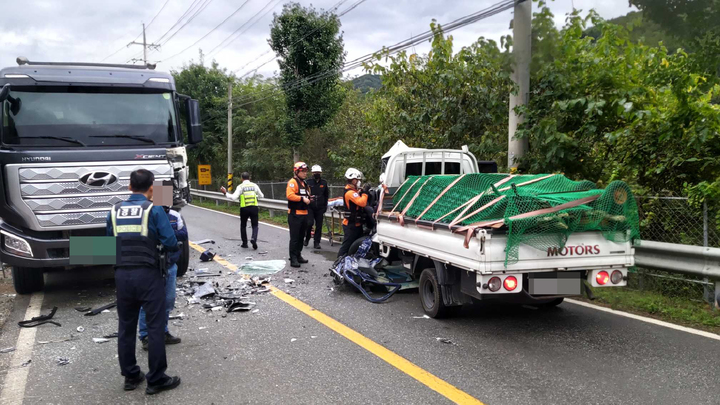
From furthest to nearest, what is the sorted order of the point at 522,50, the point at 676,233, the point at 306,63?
the point at 306,63
the point at 522,50
the point at 676,233

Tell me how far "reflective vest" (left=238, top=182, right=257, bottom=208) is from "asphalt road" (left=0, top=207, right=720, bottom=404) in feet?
16.3

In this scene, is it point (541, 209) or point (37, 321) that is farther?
point (37, 321)

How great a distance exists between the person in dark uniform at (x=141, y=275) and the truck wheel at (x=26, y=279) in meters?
4.15

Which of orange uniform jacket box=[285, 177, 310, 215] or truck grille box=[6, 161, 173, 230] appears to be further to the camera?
orange uniform jacket box=[285, 177, 310, 215]

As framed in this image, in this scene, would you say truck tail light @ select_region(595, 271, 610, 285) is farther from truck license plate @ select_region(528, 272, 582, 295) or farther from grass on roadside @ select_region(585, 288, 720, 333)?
grass on roadside @ select_region(585, 288, 720, 333)

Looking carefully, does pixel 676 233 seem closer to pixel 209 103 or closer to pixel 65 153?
pixel 65 153

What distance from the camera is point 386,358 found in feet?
15.2

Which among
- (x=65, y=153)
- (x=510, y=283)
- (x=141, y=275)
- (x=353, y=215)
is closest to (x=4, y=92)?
(x=65, y=153)

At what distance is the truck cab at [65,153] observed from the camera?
661 cm

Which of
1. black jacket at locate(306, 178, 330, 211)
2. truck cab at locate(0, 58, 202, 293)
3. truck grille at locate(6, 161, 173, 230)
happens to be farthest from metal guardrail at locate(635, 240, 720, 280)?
truck grille at locate(6, 161, 173, 230)

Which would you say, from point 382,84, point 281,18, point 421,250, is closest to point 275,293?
point 421,250

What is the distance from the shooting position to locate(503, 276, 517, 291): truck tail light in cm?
482

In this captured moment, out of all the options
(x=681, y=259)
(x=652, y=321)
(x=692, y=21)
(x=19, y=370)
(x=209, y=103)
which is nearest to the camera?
(x=19, y=370)

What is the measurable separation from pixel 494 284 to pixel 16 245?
5998 millimetres
